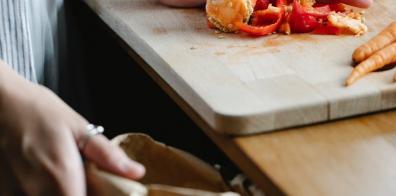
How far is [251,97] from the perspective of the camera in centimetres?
100

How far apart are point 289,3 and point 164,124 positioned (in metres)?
0.37

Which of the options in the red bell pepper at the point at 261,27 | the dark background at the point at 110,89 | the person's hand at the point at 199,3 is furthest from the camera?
the dark background at the point at 110,89

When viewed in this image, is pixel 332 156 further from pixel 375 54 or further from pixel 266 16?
pixel 266 16

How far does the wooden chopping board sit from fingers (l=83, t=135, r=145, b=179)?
154mm

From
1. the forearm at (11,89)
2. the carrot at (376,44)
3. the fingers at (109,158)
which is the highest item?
the forearm at (11,89)

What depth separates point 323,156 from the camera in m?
0.91

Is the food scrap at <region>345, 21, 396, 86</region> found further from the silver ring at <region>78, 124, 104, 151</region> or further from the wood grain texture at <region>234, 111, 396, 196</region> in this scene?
the silver ring at <region>78, 124, 104, 151</region>

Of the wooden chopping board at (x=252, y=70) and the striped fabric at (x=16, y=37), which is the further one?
the striped fabric at (x=16, y=37)

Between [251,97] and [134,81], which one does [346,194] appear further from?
[134,81]

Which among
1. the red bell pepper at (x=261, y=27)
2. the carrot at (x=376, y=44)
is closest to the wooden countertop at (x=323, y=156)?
the carrot at (x=376, y=44)

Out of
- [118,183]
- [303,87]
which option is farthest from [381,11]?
[118,183]

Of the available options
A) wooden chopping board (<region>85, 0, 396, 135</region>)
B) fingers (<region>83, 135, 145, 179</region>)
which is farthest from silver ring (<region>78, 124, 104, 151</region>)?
wooden chopping board (<region>85, 0, 396, 135</region>)

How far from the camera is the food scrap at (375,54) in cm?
107

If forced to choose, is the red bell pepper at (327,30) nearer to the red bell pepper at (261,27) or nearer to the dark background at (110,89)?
the red bell pepper at (261,27)
